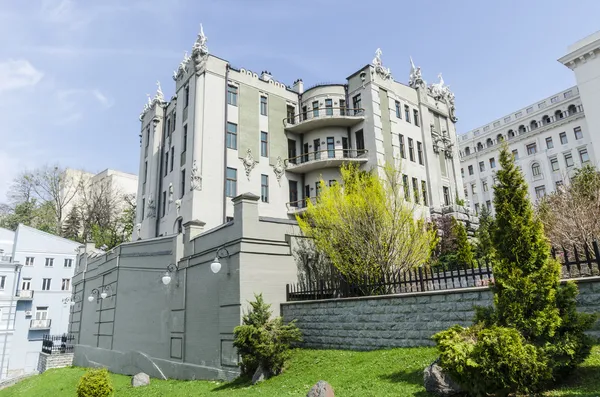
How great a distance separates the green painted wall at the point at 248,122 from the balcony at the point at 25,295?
28.0 meters

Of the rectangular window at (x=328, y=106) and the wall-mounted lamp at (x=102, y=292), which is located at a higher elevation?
the rectangular window at (x=328, y=106)

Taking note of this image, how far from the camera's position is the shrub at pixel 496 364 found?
6.52 m

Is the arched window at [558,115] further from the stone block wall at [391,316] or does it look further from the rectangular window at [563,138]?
the stone block wall at [391,316]

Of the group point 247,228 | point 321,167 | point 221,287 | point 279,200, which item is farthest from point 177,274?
point 321,167

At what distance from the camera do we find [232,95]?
26.7 metres

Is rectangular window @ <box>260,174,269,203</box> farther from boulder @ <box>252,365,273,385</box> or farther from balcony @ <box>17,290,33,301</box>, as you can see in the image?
balcony @ <box>17,290,33,301</box>

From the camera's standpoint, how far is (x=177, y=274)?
1814 centimetres

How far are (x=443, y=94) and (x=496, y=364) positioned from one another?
30019mm

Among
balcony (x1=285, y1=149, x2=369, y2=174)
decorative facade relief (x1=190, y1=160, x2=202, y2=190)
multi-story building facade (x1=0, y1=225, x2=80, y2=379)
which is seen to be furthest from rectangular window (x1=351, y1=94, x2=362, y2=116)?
multi-story building facade (x1=0, y1=225, x2=80, y2=379)

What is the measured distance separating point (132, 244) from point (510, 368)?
68.0 feet

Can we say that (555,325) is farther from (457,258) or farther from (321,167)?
(321,167)

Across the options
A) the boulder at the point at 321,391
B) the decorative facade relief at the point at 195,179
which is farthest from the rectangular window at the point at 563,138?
the boulder at the point at 321,391

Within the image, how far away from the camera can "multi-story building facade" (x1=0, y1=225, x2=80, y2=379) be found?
1467 inches

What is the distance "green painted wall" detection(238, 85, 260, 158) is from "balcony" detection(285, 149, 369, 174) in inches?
102
